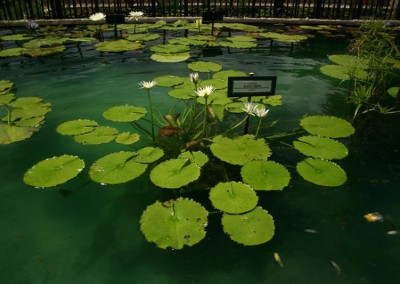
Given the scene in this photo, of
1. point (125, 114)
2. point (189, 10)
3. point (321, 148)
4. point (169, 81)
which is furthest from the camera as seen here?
point (189, 10)

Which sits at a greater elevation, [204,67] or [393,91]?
[204,67]

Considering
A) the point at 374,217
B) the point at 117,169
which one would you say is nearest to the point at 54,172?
the point at 117,169

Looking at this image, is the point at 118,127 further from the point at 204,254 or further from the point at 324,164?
the point at 324,164

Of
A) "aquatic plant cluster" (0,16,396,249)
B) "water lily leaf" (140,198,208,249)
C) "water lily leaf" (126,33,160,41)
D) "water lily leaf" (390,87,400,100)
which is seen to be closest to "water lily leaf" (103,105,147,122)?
"aquatic plant cluster" (0,16,396,249)

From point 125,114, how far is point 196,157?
1.21 meters

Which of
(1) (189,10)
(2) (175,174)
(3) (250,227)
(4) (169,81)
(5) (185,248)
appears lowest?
(5) (185,248)

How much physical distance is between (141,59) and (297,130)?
3.39 meters

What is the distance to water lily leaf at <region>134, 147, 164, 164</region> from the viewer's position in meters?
2.48

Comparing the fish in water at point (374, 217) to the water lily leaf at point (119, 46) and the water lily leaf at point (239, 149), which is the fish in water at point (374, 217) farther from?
the water lily leaf at point (119, 46)

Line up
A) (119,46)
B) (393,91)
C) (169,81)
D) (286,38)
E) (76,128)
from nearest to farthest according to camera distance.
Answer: (76,128)
(393,91)
(169,81)
(119,46)
(286,38)

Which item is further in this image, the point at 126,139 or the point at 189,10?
the point at 189,10

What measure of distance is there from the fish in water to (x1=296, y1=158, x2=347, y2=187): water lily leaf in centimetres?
29

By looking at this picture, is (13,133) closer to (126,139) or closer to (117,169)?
(126,139)

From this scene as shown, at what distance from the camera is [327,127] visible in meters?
3.05
